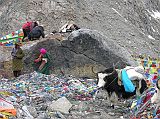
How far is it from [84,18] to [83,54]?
12.0 m

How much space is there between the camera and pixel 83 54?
45.8 feet

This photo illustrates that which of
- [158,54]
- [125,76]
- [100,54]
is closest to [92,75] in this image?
[100,54]

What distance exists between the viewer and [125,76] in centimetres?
948

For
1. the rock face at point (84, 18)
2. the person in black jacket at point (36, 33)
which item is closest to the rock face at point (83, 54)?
the person in black jacket at point (36, 33)

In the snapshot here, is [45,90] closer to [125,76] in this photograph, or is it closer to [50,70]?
[125,76]

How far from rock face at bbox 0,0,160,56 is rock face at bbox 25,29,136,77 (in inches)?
375

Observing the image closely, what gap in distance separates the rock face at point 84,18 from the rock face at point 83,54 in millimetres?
9512

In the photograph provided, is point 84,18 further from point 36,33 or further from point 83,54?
point 83,54

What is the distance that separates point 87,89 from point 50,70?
333cm

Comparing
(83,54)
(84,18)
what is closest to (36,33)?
(83,54)

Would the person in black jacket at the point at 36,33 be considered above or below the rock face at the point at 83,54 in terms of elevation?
above

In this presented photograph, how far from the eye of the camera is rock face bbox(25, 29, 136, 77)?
44.7 ft

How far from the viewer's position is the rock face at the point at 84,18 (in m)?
24.9

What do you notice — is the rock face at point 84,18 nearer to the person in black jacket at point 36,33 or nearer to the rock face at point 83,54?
the person in black jacket at point 36,33
